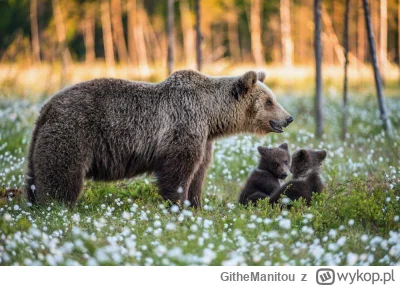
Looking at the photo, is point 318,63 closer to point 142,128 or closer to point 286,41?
point 142,128

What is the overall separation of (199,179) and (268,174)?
1.05 meters

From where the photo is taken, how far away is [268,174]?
299 inches

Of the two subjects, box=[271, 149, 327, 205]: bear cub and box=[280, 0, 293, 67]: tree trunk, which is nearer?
box=[271, 149, 327, 205]: bear cub

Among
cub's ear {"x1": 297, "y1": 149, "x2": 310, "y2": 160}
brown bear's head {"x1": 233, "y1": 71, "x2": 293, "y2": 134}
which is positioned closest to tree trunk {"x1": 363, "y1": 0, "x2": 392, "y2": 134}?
brown bear's head {"x1": 233, "y1": 71, "x2": 293, "y2": 134}

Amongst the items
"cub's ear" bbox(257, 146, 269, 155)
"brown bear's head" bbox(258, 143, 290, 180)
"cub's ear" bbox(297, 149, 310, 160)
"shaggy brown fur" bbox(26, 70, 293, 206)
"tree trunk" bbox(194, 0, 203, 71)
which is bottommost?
"brown bear's head" bbox(258, 143, 290, 180)

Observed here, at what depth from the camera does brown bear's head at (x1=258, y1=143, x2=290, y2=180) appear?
7.51 metres

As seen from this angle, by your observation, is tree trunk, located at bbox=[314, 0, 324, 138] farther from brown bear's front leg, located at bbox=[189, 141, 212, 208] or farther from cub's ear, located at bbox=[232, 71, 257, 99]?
brown bear's front leg, located at bbox=[189, 141, 212, 208]

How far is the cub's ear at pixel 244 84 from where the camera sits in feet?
23.1

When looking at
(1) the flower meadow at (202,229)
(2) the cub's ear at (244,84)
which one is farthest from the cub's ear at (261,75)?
(1) the flower meadow at (202,229)
